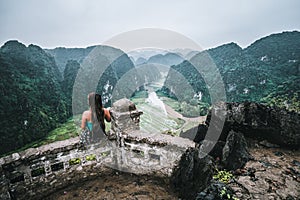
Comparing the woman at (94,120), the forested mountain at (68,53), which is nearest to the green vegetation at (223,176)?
the woman at (94,120)

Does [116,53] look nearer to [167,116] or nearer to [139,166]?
[167,116]

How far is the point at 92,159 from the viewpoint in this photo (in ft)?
13.7

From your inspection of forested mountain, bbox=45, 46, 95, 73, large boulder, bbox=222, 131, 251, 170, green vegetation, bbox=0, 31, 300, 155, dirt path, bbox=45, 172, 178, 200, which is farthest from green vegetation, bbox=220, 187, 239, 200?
forested mountain, bbox=45, 46, 95, 73

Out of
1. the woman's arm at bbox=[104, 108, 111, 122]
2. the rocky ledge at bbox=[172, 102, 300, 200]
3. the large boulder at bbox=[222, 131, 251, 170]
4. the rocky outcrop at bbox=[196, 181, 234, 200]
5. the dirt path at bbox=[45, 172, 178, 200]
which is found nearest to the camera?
the rocky outcrop at bbox=[196, 181, 234, 200]

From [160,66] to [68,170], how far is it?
203 ft

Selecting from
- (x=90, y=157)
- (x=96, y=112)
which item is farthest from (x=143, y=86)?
(x=90, y=157)

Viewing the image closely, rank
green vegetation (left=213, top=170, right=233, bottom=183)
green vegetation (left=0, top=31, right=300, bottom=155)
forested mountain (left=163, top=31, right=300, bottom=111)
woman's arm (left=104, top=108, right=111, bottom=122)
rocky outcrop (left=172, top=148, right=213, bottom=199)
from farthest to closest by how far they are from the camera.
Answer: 1. forested mountain (left=163, top=31, right=300, bottom=111)
2. green vegetation (left=0, top=31, right=300, bottom=155)
3. woman's arm (left=104, top=108, right=111, bottom=122)
4. rocky outcrop (left=172, top=148, right=213, bottom=199)
5. green vegetation (left=213, top=170, right=233, bottom=183)

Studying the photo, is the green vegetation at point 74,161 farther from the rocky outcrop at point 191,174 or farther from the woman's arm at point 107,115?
the rocky outcrop at point 191,174

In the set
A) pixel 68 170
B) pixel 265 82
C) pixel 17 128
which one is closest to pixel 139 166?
pixel 68 170

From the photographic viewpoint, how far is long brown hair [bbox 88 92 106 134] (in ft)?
13.4

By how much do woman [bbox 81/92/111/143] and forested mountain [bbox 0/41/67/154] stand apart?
123ft

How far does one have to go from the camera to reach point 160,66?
64.3 m

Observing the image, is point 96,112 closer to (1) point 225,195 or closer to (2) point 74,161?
(2) point 74,161

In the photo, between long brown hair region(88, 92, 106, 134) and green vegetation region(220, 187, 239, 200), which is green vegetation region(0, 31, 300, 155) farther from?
green vegetation region(220, 187, 239, 200)
